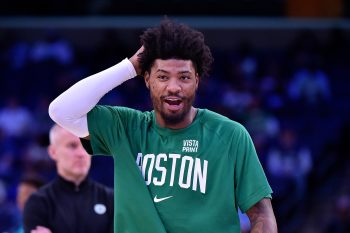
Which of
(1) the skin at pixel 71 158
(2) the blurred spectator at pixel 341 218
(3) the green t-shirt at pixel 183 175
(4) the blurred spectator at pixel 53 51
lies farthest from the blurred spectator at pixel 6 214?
(3) the green t-shirt at pixel 183 175

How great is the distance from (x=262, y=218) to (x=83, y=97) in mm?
936

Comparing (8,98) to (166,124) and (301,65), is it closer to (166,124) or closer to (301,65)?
(301,65)

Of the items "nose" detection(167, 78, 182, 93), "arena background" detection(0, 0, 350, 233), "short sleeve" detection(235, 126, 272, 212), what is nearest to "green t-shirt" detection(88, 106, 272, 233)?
"short sleeve" detection(235, 126, 272, 212)

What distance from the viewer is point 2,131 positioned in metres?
14.0

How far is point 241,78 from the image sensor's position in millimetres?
15508

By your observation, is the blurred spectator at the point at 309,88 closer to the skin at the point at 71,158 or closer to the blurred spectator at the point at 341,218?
the blurred spectator at the point at 341,218

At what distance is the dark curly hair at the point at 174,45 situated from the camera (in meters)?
3.50

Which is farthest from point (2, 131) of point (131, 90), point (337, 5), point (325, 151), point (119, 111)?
point (119, 111)

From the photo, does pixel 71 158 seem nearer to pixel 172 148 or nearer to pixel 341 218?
pixel 172 148

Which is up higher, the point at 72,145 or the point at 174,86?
the point at 174,86

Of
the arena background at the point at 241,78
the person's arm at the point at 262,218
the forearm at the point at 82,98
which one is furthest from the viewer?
the arena background at the point at 241,78

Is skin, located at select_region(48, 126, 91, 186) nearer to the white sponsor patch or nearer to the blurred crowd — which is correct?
the white sponsor patch

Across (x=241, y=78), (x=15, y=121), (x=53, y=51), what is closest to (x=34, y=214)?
(x=15, y=121)

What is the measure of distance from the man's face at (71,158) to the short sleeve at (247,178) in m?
1.83
